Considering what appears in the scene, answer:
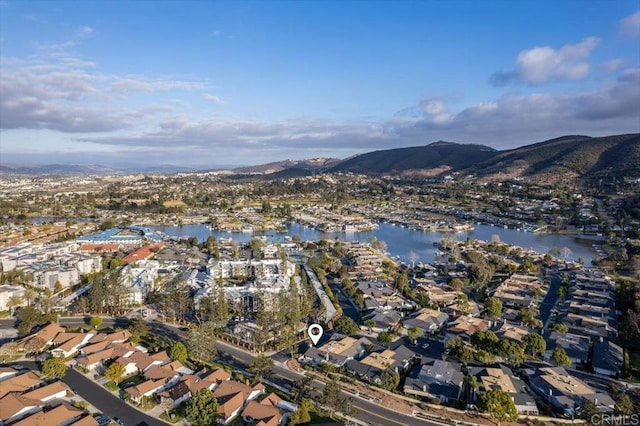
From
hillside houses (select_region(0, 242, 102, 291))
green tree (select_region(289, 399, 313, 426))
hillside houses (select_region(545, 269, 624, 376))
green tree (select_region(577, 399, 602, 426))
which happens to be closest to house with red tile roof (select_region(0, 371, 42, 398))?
green tree (select_region(289, 399, 313, 426))

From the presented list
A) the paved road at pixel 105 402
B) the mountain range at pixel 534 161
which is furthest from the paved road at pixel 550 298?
the mountain range at pixel 534 161

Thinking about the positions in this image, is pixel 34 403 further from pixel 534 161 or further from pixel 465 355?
pixel 534 161

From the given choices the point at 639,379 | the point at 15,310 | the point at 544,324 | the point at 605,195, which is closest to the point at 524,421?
the point at 639,379

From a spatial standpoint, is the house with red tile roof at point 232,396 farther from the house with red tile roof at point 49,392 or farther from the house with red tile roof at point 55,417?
the house with red tile roof at point 49,392

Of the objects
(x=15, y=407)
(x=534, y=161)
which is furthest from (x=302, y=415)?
(x=534, y=161)

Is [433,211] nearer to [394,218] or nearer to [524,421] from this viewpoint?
[394,218]

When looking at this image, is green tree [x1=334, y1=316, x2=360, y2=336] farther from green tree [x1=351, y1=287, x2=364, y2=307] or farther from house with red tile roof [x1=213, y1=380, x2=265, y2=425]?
house with red tile roof [x1=213, y1=380, x2=265, y2=425]
